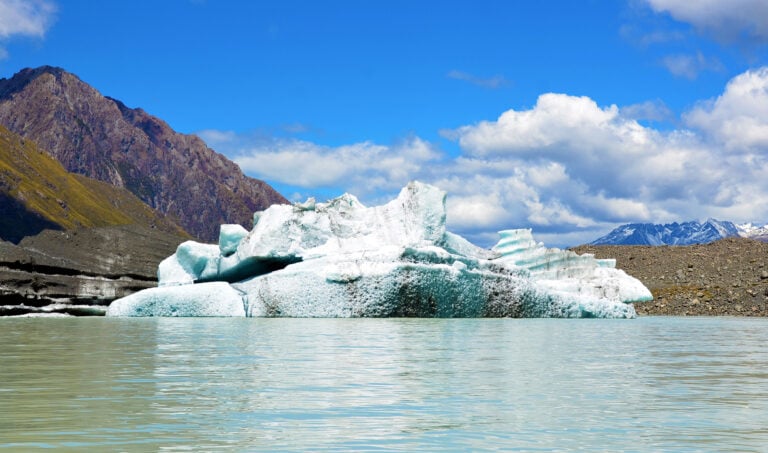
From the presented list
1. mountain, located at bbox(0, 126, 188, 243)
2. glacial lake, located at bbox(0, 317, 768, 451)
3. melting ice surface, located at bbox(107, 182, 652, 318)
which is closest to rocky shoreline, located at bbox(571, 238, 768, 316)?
melting ice surface, located at bbox(107, 182, 652, 318)

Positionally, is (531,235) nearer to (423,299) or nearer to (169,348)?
(423,299)

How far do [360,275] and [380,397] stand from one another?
15919 millimetres

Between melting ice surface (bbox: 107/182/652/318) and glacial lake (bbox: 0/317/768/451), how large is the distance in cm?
Answer: 982

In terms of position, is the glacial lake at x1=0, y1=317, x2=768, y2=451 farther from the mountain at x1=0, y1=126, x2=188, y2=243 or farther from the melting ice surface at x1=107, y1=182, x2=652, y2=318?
the mountain at x1=0, y1=126, x2=188, y2=243

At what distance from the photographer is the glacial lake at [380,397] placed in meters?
5.01

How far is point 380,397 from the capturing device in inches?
273

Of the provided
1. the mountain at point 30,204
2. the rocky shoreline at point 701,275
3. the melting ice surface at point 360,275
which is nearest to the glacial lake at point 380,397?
the melting ice surface at point 360,275

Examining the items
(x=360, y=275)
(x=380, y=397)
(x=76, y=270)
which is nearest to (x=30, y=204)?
(x=76, y=270)

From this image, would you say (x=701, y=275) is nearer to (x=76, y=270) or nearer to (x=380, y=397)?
(x=76, y=270)

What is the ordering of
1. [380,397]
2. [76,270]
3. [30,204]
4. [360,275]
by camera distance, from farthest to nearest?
[30,204] → [76,270] → [360,275] → [380,397]

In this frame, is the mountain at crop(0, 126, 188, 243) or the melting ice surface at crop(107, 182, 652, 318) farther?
the mountain at crop(0, 126, 188, 243)

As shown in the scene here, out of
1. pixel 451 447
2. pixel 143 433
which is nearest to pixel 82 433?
pixel 143 433

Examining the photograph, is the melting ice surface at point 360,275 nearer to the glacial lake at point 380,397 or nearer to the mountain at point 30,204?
the glacial lake at point 380,397

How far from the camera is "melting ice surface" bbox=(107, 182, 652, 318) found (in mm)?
23109
